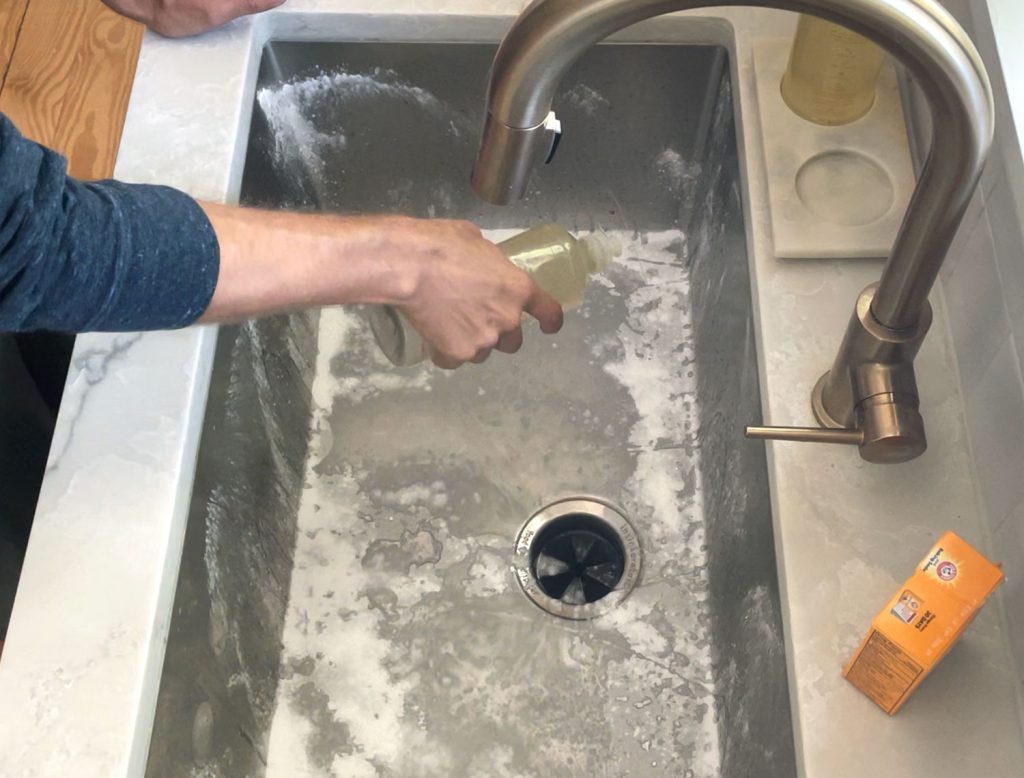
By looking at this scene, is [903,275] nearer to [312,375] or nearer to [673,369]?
[673,369]

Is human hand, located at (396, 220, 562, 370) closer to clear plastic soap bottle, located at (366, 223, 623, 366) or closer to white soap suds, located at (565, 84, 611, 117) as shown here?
clear plastic soap bottle, located at (366, 223, 623, 366)

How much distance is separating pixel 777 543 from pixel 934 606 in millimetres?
144

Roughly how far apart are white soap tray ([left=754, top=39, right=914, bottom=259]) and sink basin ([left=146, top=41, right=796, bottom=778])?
0.19 feet

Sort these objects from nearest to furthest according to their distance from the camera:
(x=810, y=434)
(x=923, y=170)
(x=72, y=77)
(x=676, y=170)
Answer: (x=923, y=170), (x=810, y=434), (x=676, y=170), (x=72, y=77)

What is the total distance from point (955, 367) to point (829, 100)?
0.25 metres

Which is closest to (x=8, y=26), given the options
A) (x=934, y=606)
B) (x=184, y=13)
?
(x=184, y=13)

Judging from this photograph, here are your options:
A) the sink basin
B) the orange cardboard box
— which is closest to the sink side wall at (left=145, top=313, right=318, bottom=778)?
the sink basin

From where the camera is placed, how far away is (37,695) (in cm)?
57

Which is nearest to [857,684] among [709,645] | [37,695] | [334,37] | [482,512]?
[709,645]

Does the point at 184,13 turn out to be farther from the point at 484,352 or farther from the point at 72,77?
the point at 72,77

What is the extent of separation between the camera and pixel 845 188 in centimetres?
77

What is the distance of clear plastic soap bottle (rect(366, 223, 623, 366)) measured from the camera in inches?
34.2

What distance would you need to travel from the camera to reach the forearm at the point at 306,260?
0.63m

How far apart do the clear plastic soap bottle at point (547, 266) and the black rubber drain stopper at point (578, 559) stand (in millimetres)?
209
